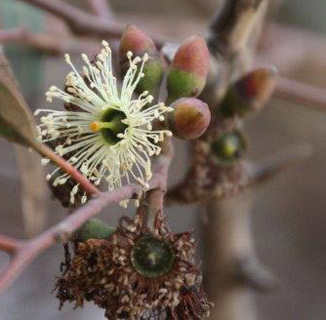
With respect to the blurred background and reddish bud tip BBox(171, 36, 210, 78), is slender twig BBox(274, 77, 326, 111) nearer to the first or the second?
reddish bud tip BBox(171, 36, 210, 78)

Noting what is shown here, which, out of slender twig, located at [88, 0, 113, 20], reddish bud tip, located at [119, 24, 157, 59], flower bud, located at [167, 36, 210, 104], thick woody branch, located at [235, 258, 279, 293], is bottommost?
thick woody branch, located at [235, 258, 279, 293]

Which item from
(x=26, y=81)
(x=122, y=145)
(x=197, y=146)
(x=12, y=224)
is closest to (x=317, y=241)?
(x=12, y=224)

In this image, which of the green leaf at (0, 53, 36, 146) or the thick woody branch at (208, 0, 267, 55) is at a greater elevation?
the green leaf at (0, 53, 36, 146)

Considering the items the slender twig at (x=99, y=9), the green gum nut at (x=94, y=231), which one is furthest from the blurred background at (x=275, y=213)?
the green gum nut at (x=94, y=231)

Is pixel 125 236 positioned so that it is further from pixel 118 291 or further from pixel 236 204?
pixel 236 204

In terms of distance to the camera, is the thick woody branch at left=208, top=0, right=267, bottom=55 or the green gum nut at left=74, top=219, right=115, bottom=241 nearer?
the green gum nut at left=74, top=219, right=115, bottom=241

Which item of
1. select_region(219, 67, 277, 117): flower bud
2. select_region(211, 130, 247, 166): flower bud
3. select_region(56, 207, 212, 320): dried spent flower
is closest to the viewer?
select_region(56, 207, 212, 320): dried spent flower

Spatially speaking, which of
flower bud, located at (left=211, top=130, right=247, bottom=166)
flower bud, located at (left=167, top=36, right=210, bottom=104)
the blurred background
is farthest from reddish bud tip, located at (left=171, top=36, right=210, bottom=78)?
the blurred background

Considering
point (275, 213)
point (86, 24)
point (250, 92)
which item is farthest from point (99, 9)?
point (275, 213)

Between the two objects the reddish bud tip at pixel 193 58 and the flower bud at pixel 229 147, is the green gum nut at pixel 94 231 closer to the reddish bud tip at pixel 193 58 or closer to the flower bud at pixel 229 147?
the reddish bud tip at pixel 193 58
